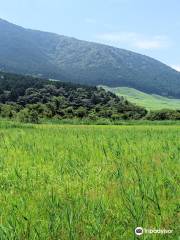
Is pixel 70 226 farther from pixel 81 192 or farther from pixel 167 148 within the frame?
pixel 167 148

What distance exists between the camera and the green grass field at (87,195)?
5445 millimetres

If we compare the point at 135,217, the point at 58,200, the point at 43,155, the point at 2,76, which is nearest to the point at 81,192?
the point at 58,200

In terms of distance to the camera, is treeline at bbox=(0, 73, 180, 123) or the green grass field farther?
treeline at bbox=(0, 73, 180, 123)

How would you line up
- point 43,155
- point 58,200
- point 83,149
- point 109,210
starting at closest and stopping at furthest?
point 109,210 < point 58,200 < point 43,155 < point 83,149

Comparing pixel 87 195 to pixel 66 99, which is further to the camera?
pixel 66 99

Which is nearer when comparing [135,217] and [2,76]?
[135,217]

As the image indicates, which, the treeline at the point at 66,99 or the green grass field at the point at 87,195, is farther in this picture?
the treeline at the point at 66,99

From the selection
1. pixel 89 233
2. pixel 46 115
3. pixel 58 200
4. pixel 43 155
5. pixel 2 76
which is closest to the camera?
pixel 89 233

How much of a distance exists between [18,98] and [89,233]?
12441 cm

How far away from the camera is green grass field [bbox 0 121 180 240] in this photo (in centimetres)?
545

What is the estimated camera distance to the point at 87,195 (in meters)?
7.05

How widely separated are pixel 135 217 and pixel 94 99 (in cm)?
11989

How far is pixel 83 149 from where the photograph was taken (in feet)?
40.9

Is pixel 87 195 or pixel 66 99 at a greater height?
pixel 87 195
